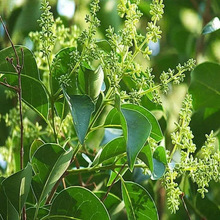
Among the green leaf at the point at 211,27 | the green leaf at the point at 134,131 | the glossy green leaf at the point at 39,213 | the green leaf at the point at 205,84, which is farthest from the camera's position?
the green leaf at the point at 205,84

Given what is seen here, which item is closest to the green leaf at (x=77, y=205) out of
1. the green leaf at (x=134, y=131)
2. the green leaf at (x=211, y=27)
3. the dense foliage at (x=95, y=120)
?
the dense foliage at (x=95, y=120)

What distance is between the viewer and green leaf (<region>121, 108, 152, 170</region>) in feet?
2.74

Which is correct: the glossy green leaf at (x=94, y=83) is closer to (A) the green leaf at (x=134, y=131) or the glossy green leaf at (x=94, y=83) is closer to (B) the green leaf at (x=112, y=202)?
(A) the green leaf at (x=134, y=131)

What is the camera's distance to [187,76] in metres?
1.98

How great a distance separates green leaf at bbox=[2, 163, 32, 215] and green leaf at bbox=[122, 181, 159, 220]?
0.59 ft

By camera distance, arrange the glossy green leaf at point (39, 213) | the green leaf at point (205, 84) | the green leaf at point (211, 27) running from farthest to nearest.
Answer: the green leaf at point (205, 84) → the green leaf at point (211, 27) → the glossy green leaf at point (39, 213)

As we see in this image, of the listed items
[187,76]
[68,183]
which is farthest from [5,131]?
[187,76]

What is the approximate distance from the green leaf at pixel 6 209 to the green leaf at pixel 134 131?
20cm

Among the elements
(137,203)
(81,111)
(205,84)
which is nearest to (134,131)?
(81,111)

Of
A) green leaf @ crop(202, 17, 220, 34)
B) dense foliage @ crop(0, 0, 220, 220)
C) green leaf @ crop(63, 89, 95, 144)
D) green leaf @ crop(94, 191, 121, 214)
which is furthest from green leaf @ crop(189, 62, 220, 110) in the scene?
green leaf @ crop(63, 89, 95, 144)

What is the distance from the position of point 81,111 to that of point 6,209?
0.19 m

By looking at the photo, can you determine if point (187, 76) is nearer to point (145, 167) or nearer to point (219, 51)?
point (219, 51)

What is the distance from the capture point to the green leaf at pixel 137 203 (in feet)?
3.24

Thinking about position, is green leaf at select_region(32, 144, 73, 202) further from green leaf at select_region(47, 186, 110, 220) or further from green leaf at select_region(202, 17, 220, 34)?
green leaf at select_region(202, 17, 220, 34)
